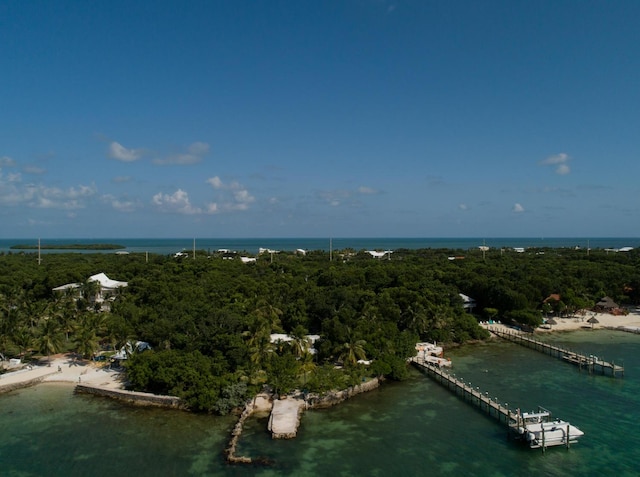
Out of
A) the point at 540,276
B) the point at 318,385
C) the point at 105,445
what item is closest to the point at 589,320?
the point at 540,276

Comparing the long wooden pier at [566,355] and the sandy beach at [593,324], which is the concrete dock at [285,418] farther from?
the sandy beach at [593,324]

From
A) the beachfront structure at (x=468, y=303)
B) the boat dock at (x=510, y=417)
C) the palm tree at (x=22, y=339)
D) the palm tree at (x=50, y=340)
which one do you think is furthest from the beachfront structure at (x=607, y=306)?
the palm tree at (x=22, y=339)

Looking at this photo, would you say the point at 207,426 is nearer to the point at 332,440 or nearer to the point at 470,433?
the point at 332,440

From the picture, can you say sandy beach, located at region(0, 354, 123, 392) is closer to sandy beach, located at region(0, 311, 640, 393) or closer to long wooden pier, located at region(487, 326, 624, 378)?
sandy beach, located at region(0, 311, 640, 393)

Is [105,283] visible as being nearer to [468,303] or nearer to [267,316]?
[267,316]

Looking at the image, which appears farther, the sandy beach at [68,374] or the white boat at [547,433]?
the sandy beach at [68,374]

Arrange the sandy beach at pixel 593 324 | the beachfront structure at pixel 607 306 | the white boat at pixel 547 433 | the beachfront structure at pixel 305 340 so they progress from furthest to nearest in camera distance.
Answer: the beachfront structure at pixel 607 306
the sandy beach at pixel 593 324
the beachfront structure at pixel 305 340
the white boat at pixel 547 433

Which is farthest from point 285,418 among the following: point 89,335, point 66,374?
point 89,335
